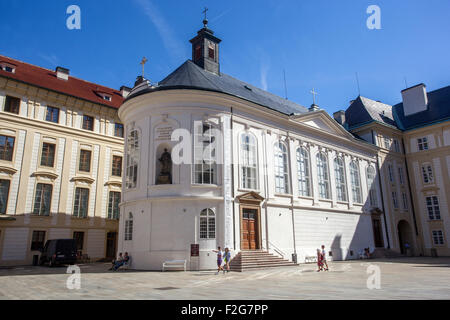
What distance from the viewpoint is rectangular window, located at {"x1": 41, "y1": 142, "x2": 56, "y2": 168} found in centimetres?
2909

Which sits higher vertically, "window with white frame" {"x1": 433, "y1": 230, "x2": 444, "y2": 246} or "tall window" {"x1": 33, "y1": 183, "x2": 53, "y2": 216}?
"tall window" {"x1": 33, "y1": 183, "x2": 53, "y2": 216}

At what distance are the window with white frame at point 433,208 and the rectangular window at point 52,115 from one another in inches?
1504

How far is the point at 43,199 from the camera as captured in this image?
28484 millimetres

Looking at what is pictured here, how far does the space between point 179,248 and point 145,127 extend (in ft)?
26.8

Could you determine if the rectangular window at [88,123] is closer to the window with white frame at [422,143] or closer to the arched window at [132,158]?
the arched window at [132,158]

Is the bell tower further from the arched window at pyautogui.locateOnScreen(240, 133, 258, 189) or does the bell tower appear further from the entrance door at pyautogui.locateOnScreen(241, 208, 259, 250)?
the entrance door at pyautogui.locateOnScreen(241, 208, 259, 250)

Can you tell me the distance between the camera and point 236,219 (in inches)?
864

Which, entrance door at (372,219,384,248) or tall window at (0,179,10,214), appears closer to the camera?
tall window at (0,179,10,214)

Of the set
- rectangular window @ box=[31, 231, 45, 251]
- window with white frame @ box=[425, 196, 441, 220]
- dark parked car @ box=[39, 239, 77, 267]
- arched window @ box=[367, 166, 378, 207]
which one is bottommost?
dark parked car @ box=[39, 239, 77, 267]

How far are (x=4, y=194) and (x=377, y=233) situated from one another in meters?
33.0

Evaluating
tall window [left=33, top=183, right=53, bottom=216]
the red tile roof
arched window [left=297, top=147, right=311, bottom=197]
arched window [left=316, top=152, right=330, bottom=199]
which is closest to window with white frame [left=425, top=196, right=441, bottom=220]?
arched window [left=316, top=152, right=330, bottom=199]

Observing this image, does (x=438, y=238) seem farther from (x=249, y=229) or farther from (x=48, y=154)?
(x=48, y=154)

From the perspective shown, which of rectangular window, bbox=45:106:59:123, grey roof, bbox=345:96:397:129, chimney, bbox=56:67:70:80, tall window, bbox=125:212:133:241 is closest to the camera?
tall window, bbox=125:212:133:241

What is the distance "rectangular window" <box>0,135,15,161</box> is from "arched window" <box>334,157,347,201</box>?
27.3 meters
